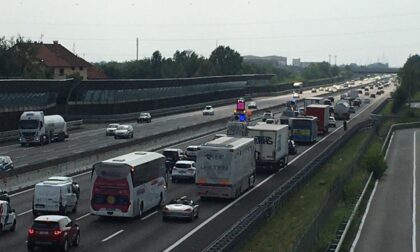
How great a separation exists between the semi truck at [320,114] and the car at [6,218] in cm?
5995

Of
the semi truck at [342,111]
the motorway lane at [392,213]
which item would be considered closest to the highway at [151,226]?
the motorway lane at [392,213]

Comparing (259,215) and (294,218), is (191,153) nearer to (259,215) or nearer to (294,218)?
(294,218)

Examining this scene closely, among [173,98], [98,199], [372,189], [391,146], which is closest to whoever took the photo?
[98,199]

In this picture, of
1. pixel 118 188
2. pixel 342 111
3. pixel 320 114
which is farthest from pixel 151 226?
pixel 342 111

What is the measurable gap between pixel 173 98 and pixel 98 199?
344ft

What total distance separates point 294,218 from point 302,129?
4292 centimetres

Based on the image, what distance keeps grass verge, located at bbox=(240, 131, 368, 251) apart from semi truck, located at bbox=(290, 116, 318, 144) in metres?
18.8

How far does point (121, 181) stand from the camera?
3497 cm

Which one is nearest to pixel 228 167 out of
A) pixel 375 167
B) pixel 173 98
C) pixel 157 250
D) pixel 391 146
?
pixel 157 250

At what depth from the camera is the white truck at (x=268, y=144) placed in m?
55.6

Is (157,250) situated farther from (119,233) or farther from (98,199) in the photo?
(98,199)

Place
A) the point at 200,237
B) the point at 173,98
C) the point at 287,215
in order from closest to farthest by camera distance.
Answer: the point at 200,237
the point at 287,215
the point at 173,98

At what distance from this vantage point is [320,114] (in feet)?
298

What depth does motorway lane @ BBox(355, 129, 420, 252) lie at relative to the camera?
33562 mm
